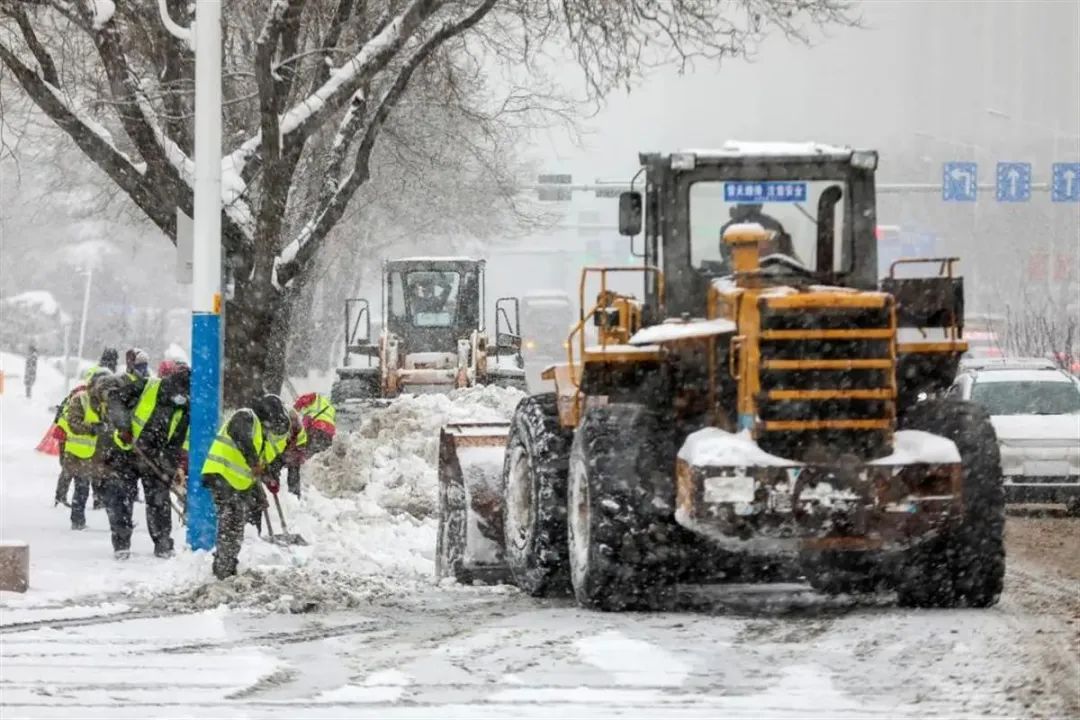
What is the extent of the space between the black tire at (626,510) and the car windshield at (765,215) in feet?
3.70

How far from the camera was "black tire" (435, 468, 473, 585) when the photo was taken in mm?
13352

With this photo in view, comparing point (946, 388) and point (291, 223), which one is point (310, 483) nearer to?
point (291, 223)

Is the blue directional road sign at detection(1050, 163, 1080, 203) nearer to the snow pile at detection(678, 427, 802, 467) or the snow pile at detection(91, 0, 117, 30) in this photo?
the snow pile at detection(91, 0, 117, 30)

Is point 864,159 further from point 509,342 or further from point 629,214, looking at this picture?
point 509,342

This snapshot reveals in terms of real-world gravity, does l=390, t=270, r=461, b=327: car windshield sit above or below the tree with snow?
below

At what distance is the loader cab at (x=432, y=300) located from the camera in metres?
29.9

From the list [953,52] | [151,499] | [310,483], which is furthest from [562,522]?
[953,52]

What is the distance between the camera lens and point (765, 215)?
448 inches

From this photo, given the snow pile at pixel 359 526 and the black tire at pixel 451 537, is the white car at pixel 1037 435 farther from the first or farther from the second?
the black tire at pixel 451 537

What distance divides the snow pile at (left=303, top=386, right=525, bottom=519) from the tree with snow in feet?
4.37

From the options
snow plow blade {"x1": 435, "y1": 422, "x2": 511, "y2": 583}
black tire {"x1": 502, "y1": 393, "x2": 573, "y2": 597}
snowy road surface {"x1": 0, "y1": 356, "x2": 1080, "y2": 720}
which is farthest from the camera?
snow plow blade {"x1": 435, "y1": 422, "x2": 511, "y2": 583}

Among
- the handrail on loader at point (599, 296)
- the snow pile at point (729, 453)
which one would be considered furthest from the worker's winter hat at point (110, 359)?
the snow pile at point (729, 453)

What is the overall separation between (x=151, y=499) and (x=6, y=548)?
3230 mm

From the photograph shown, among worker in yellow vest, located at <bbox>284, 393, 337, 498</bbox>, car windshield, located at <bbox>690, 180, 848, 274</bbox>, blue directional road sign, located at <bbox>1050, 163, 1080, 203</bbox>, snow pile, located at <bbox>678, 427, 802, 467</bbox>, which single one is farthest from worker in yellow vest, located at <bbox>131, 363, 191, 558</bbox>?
blue directional road sign, located at <bbox>1050, 163, 1080, 203</bbox>
